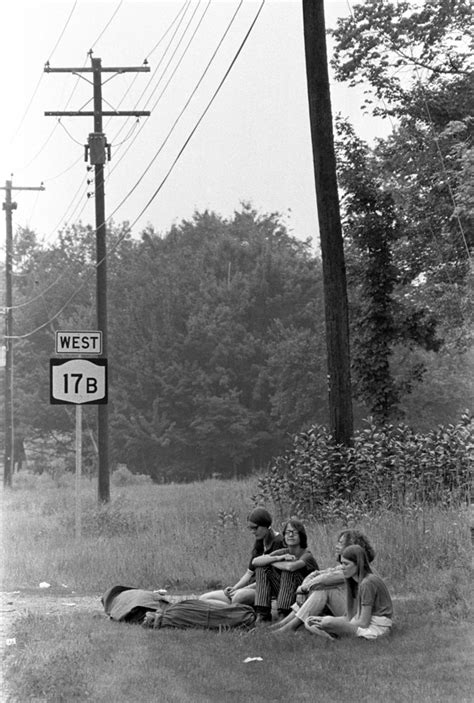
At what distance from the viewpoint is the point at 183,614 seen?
10312mm

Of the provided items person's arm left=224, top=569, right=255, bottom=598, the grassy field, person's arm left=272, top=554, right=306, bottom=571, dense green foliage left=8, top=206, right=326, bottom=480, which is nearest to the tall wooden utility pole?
the grassy field

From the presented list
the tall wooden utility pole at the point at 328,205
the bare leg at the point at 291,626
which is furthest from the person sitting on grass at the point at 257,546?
the tall wooden utility pole at the point at 328,205

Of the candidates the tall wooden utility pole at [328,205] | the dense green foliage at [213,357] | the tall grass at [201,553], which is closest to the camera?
the tall grass at [201,553]

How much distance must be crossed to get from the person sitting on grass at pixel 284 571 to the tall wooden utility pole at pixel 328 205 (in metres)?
7.75

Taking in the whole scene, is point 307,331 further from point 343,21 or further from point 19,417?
point 343,21

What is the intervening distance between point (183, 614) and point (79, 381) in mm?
6326

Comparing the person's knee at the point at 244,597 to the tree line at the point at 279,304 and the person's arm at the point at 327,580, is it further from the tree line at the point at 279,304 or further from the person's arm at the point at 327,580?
the tree line at the point at 279,304

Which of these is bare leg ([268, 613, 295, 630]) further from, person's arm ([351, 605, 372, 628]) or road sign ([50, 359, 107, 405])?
road sign ([50, 359, 107, 405])

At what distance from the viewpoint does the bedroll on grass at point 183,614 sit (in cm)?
1030

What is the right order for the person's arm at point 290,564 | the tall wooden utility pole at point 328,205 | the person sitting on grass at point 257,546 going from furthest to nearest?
the tall wooden utility pole at point 328,205 → the person sitting on grass at point 257,546 → the person's arm at point 290,564

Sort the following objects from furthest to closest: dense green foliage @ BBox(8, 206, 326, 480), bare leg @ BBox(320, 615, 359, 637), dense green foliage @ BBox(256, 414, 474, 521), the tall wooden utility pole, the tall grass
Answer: dense green foliage @ BBox(8, 206, 326, 480) < the tall wooden utility pole < dense green foliage @ BBox(256, 414, 474, 521) < the tall grass < bare leg @ BBox(320, 615, 359, 637)

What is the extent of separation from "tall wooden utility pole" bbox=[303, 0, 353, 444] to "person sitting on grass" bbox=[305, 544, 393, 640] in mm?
8661

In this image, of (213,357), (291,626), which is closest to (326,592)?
(291,626)

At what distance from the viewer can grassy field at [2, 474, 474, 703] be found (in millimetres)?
7961
